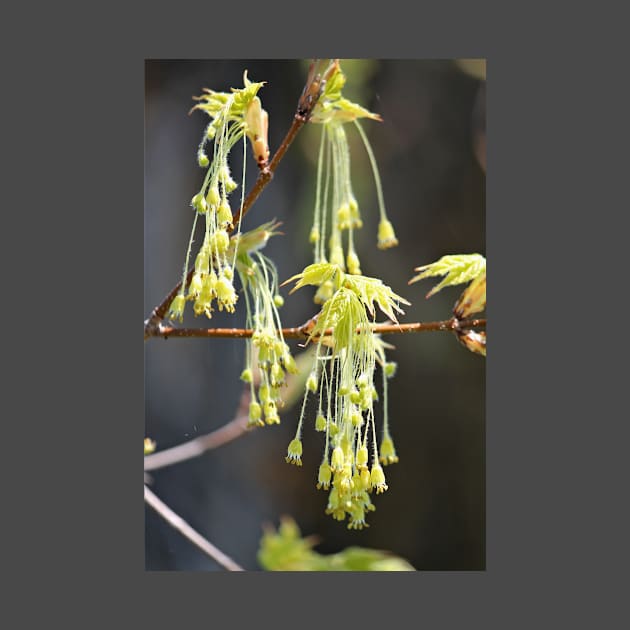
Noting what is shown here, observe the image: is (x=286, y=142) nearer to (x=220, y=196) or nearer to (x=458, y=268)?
(x=220, y=196)

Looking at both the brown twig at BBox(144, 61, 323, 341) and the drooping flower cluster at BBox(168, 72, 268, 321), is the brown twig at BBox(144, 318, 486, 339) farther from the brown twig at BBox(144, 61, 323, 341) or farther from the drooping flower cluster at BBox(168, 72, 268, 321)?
the brown twig at BBox(144, 61, 323, 341)

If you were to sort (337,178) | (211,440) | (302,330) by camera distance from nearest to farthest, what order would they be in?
(302,330)
(337,178)
(211,440)

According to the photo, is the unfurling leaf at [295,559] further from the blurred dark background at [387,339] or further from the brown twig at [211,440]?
the brown twig at [211,440]

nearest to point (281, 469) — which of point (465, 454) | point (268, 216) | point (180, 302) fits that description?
point (465, 454)

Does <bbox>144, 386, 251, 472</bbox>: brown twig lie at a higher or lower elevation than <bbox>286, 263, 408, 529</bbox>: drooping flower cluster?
lower

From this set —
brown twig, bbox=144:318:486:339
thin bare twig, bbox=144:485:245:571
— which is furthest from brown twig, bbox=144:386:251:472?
brown twig, bbox=144:318:486:339

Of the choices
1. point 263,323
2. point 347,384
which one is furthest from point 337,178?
point 347,384
